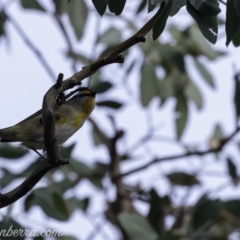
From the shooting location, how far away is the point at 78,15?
4109 millimetres

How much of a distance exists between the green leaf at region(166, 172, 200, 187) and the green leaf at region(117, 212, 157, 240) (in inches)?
41.3

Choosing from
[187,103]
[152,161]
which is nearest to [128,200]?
[152,161]

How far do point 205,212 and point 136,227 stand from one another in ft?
1.31

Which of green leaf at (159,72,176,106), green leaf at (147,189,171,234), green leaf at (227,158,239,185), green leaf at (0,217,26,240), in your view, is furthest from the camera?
green leaf at (159,72,176,106)

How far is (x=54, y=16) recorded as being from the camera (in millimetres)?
4512

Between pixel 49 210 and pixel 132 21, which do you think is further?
pixel 132 21

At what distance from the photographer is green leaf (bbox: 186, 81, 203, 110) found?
14.7 ft

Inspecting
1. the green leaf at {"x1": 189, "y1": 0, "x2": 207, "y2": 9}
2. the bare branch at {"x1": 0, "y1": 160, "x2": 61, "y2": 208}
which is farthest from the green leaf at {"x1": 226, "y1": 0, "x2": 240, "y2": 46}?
the bare branch at {"x1": 0, "y1": 160, "x2": 61, "y2": 208}

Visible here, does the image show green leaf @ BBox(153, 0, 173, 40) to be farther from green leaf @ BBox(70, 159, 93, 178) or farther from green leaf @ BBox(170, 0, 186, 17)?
green leaf @ BBox(70, 159, 93, 178)

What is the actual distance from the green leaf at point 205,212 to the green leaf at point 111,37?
1332mm

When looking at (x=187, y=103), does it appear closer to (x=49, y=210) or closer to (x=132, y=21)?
(x=132, y=21)

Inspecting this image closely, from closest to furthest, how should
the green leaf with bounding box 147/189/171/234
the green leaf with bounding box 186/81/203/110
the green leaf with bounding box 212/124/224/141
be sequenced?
the green leaf with bounding box 147/189/171/234, the green leaf with bounding box 186/81/203/110, the green leaf with bounding box 212/124/224/141

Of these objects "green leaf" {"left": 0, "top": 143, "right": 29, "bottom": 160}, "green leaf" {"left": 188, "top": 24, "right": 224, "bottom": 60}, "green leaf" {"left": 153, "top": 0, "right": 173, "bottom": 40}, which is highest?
"green leaf" {"left": 153, "top": 0, "right": 173, "bottom": 40}

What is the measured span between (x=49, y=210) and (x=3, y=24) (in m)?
1.50
